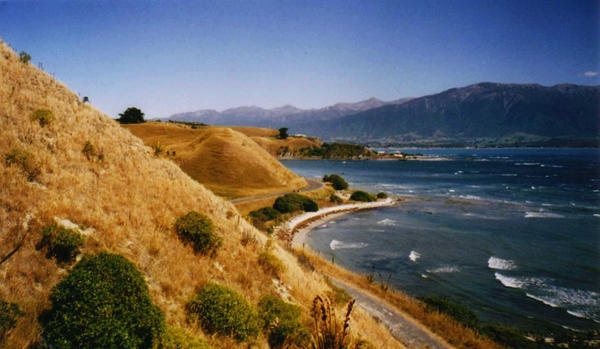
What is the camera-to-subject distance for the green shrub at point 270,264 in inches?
583

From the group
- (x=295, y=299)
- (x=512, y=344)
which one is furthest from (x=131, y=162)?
(x=512, y=344)

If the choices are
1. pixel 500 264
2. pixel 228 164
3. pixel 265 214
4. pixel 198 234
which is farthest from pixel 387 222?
pixel 198 234

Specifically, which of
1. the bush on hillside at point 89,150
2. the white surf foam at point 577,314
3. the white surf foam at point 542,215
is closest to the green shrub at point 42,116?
the bush on hillside at point 89,150

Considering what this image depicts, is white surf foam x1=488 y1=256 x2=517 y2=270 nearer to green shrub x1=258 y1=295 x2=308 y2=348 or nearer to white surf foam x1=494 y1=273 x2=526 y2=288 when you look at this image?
white surf foam x1=494 y1=273 x2=526 y2=288

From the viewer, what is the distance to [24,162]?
11469 millimetres

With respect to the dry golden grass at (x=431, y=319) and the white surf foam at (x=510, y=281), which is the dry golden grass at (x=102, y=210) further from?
the white surf foam at (x=510, y=281)

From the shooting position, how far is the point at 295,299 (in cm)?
1405

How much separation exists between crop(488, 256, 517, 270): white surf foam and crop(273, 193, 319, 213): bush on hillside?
1173 inches

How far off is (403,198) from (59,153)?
245 feet

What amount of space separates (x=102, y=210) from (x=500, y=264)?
1532 inches

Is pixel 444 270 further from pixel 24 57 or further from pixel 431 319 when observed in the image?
pixel 24 57

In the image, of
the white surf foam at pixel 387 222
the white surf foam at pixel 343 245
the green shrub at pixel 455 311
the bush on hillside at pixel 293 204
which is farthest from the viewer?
the bush on hillside at pixel 293 204

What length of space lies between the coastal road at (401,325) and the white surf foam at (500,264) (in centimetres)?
2065

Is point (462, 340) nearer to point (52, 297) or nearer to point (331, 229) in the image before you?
point (52, 297)
